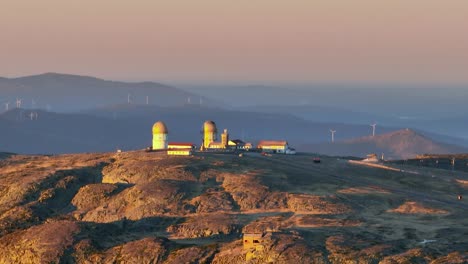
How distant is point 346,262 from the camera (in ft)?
608

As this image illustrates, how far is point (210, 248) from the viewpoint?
654ft

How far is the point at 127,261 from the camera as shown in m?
198

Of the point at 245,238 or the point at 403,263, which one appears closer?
the point at 403,263

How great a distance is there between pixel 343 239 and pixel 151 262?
39019mm

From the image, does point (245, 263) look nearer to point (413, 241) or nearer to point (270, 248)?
point (270, 248)

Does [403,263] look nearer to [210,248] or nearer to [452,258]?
[452,258]

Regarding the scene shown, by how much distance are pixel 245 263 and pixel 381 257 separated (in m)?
26.2

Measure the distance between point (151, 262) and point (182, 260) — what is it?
24.7ft

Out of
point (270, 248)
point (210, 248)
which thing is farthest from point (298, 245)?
point (210, 248)

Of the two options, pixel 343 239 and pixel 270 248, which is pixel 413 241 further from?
pixel 270 248

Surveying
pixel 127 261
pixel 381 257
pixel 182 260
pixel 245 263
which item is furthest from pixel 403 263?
pixel 127 261

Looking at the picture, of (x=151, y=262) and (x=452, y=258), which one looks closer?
(x=452, y=258)

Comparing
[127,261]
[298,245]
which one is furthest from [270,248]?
[127,261]

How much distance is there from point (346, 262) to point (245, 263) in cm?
1968
